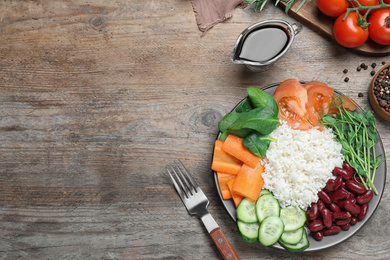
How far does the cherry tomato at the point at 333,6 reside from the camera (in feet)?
6.05

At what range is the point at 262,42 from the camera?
1.90 meters

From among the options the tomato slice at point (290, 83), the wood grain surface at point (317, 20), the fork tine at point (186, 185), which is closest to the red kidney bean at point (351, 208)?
the tomato slice at point (290, 83)

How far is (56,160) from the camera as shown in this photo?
2.00 meters

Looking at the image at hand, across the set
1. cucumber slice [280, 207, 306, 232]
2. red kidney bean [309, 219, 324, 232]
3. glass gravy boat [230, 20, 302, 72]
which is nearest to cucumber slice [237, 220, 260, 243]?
cucumber slice [280, 207, 306, 232]

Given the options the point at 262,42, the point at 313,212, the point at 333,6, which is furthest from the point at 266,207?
the point at 333,6

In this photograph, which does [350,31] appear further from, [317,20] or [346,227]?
[346,227]

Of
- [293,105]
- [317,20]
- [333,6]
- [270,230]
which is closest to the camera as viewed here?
[270,230]

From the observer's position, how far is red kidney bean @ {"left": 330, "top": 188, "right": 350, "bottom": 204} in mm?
1665

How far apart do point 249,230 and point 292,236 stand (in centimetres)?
21

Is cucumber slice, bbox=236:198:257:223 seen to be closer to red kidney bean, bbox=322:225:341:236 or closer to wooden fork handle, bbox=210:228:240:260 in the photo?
wooden fork handle, bbox=210:228:240:260

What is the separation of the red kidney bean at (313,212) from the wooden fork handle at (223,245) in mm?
428

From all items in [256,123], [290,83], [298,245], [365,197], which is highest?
[290,83]

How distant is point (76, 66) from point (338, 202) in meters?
1.65

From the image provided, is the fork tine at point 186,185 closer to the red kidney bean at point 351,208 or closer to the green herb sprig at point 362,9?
the red kidney bean at point 351,208
